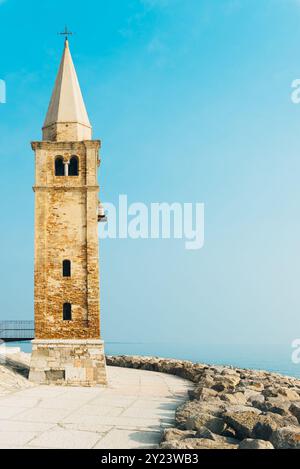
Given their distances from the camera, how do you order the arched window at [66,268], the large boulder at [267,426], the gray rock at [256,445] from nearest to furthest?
the gray rock at [256,445]
the large boulder at [267,426]
the arched window at [66,268]

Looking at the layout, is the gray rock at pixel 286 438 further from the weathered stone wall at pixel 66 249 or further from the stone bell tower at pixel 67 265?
the weathered stone wall at pixel 66 249

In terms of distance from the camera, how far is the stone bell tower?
65.7ft

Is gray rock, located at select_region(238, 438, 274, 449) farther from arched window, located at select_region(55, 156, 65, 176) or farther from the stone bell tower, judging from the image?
arched window, located at select_region(55, 156, 65, 176)

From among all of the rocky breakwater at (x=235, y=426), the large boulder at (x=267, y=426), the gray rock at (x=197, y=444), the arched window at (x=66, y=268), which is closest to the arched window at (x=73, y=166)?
the arched window at (x=66, y=268)

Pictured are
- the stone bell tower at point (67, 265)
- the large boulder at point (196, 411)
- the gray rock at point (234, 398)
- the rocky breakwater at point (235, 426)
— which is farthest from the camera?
the stone bell tower at point (67, 265)

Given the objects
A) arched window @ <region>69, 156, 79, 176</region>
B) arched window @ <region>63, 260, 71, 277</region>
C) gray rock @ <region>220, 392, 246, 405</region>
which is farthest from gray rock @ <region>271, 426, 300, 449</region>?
arched window @ <region>69, 156, 79, 176</region>

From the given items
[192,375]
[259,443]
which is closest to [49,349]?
[192,375]

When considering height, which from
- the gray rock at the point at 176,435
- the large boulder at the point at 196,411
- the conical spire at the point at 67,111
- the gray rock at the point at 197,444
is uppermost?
the conical spire at the point at 67,111

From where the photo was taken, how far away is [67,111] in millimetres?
22781

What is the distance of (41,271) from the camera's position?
20.9 m

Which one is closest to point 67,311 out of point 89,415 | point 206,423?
point 89,415

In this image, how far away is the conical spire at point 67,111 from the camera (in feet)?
73.7
